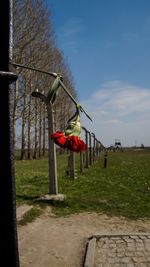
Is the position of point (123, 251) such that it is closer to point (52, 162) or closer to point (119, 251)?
point (119, 251)

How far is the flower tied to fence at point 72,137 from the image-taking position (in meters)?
1.10

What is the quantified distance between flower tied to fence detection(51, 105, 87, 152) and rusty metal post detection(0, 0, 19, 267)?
0.18 m

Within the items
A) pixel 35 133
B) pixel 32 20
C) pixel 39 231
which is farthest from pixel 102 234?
pixel 35 133

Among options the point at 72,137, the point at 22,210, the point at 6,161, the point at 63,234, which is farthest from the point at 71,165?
the point at 6,161

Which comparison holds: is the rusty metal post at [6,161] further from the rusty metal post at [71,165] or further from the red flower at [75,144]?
the rusty metal post at [71,165]

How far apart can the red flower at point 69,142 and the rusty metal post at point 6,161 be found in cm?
18

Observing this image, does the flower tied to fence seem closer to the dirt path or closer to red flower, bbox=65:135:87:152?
red flower, bbox=65:135:87:152

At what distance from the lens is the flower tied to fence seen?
1097 mm

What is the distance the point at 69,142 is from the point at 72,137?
0.12 feet

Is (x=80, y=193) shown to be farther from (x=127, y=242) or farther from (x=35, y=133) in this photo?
(x=35, y=133)

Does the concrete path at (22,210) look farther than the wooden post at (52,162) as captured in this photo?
No

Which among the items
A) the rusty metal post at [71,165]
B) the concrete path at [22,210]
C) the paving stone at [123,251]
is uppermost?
the rusty metal post at [71,165]

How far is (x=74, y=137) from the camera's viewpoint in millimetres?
1145

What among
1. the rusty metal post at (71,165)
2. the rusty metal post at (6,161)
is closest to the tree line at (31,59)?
the rusty metal post at (71,165)
